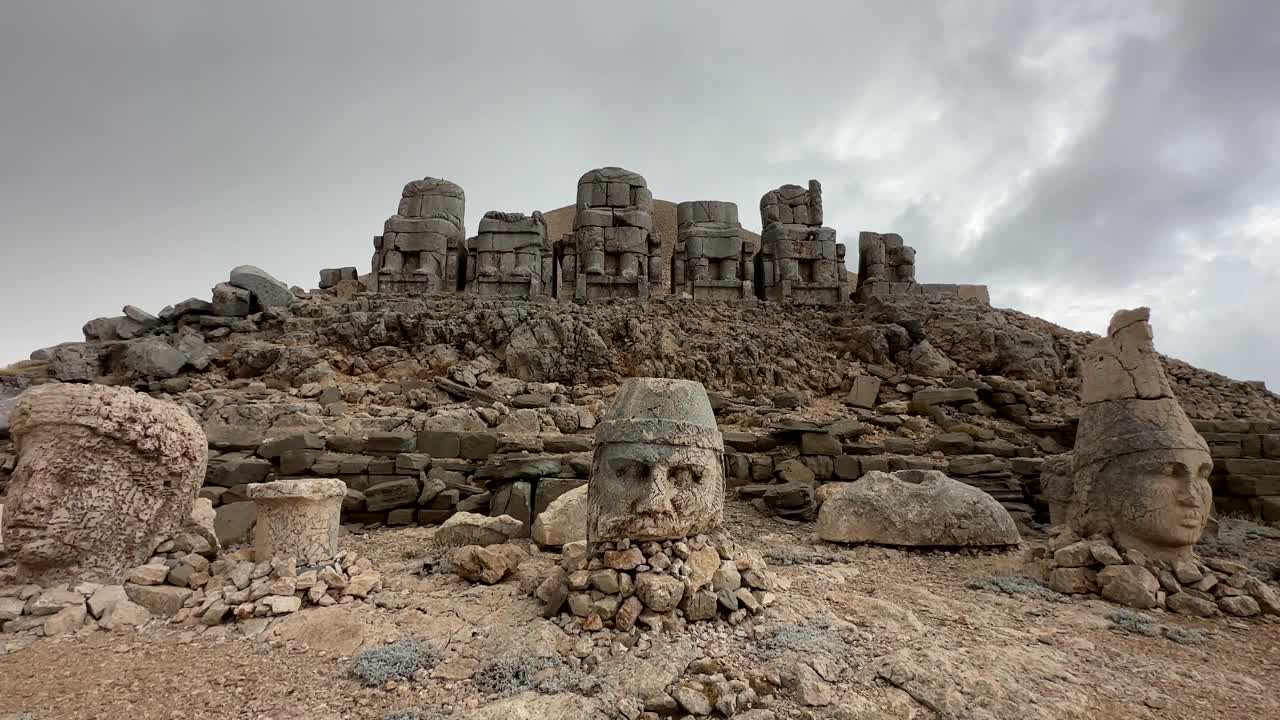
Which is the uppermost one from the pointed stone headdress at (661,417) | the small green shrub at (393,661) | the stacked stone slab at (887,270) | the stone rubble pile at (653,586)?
the stacked stone slab at (887,270)

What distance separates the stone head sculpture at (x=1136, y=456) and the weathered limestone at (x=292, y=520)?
728 cm

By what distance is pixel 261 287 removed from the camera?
1478 cm

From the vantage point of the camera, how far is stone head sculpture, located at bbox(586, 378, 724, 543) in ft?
14.3

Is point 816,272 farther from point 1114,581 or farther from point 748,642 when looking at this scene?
point 748,642

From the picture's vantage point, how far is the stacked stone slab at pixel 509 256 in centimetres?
1603

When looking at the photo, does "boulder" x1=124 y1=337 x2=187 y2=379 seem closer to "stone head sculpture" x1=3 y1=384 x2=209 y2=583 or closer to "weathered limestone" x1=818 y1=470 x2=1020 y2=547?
"stone head sculpture" x1=3 y1=384 x2=209 y2=583

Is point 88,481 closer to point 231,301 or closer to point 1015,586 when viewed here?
point 1015,586

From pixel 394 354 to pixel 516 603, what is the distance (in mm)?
9630

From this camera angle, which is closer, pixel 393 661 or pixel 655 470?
pixel 393 661

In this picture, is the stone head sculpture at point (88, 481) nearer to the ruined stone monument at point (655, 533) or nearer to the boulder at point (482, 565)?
the boulder at point (482, 565)

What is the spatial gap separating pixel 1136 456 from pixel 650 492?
456cm

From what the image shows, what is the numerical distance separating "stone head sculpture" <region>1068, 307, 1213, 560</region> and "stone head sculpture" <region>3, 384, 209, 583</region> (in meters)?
8.51

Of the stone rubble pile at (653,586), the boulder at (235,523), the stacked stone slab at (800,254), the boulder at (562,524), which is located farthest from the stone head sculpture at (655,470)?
the stacked stone slab at (800,254)

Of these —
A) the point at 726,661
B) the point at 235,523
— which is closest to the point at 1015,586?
the point at 726,661
